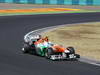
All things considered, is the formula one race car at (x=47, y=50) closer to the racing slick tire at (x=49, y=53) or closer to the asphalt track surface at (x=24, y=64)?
the racing slick tire at (x=49, y=53)

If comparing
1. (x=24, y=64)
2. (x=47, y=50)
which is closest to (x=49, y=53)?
(x=47, y=50)

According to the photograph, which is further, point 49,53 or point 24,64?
point 49,53

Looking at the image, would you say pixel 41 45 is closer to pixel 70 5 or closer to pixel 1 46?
pixel 1 46

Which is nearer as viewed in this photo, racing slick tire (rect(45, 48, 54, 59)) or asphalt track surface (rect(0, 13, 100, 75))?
asphalt track surface (rect(0, 13, 100, 75))

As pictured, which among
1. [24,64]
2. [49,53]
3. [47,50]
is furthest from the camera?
[47,50]

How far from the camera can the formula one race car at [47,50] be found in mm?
14091

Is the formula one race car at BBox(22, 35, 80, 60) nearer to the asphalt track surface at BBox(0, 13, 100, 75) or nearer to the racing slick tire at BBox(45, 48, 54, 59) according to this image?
the racing slick tire at BBox(45, 48, 54, 59)

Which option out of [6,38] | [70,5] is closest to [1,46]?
[6,38]

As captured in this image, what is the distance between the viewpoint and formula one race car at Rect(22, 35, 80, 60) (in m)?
14.1

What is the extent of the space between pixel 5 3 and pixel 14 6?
114 cm

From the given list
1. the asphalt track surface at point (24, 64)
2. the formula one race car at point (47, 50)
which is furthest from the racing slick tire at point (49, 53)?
the asphalt track surface at point (24, 64)

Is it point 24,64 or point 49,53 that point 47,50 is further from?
point 24,64

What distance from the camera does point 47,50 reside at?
1439cm

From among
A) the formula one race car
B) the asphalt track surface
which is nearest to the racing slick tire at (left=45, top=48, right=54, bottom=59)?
the formula one race car
